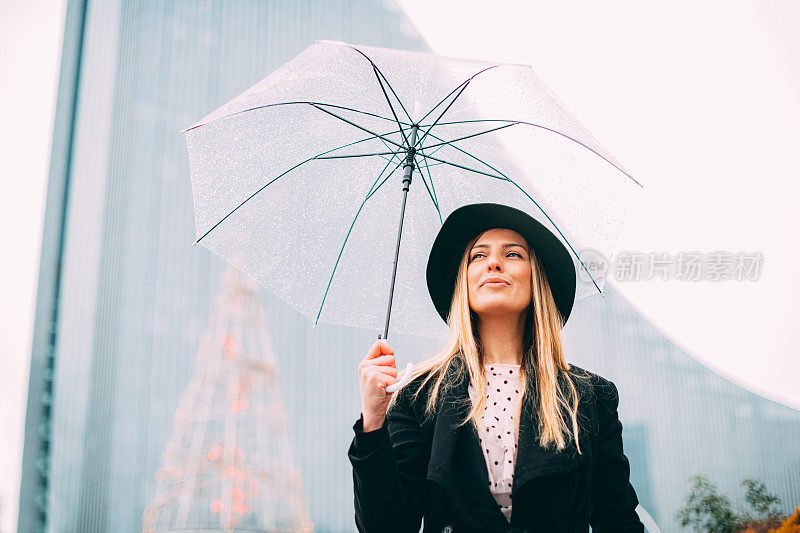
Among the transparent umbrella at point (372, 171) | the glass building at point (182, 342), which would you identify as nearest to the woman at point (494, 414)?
the transparent umbrella at point (372, 171)

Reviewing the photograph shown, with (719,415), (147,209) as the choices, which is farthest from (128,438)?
(719,415)

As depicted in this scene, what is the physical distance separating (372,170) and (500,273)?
1.80ft

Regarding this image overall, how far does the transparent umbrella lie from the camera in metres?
2.07

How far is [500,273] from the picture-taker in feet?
6.72

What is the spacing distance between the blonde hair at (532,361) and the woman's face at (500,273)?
0.09 feet

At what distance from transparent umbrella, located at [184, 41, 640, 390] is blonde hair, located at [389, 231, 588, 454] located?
0.56 feet

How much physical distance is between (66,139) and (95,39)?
26.2 ft

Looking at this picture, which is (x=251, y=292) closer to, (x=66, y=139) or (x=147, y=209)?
(x=147, y=209)

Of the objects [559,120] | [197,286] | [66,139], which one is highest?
[66,139]

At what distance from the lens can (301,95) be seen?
206cm

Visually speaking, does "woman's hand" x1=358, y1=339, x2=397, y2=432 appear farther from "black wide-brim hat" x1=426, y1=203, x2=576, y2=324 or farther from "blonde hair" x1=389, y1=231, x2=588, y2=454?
"black wide-brim hat" x1=426, y1=203, x2=576, y2=324

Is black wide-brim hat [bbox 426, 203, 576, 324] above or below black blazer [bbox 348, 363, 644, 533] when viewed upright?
above

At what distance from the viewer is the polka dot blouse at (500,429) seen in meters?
1.78

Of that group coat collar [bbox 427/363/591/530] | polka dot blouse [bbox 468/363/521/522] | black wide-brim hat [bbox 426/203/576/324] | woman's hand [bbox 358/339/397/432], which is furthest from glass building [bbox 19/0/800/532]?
woman's hand [bbox 358/339/397/432]
